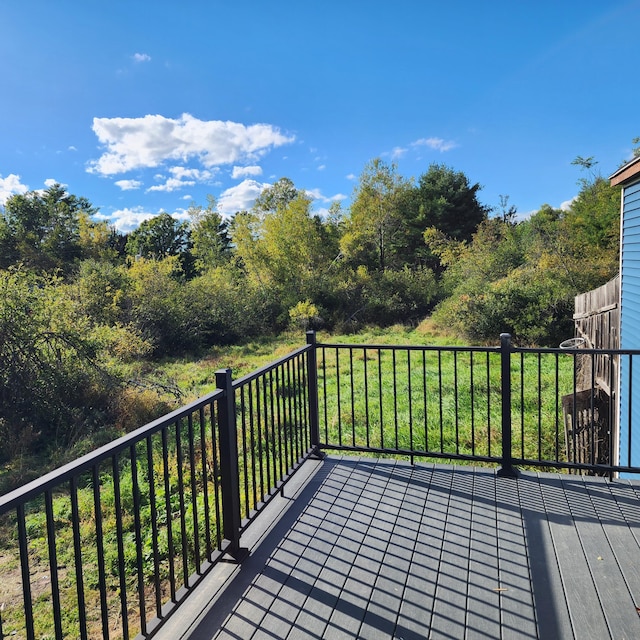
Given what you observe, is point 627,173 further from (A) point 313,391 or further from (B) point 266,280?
(B) point 266,280

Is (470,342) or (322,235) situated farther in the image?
(322,235)

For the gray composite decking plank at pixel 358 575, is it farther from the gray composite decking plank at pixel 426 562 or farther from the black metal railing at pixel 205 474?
the black metal railing at pixel 205 474

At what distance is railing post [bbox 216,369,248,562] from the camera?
2.02 m

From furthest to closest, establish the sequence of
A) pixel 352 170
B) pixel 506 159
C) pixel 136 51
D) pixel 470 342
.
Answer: pixel 352 170 → pixel 506 159 → pixel 470 342 → pixel 136 51

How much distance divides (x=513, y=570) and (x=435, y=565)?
338 mm

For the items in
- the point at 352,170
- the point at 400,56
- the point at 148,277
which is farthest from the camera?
the point at 352,170

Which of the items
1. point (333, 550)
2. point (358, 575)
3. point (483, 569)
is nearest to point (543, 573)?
point (483, 569)

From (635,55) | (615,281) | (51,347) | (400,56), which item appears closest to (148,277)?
(51,347)

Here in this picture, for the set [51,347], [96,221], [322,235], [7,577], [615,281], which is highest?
[96,221]

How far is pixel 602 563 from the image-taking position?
1.95 metres

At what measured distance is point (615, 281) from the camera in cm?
575

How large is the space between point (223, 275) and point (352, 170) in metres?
8.45

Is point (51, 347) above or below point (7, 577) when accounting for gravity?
above

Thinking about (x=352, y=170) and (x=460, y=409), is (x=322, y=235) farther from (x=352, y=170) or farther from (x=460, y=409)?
(x=460, y=409)
